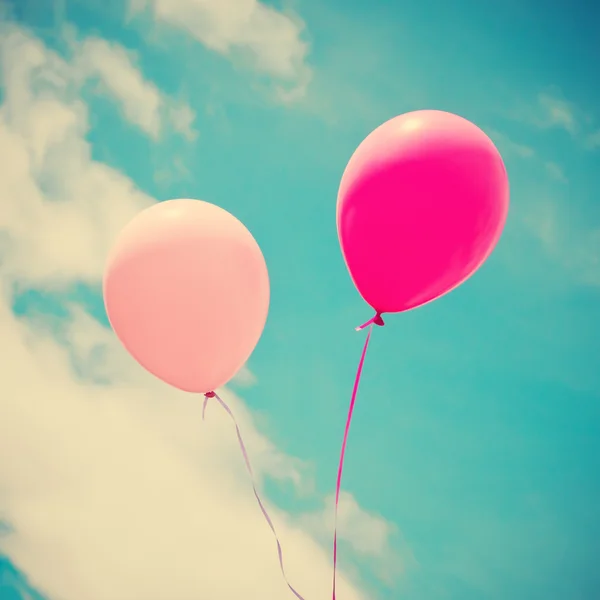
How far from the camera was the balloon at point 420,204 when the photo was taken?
2.38 m

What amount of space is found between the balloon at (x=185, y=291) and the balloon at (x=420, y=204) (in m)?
0.58

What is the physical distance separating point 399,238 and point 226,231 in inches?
33.8

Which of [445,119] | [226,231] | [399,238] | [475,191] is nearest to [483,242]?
[475,191]

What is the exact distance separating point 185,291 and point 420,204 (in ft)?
3.76

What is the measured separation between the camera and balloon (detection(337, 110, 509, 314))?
7.82 feet

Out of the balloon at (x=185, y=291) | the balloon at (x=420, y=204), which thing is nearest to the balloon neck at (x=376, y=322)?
the balloon at (x=420, y=204)

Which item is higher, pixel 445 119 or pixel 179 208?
pixel 445 119

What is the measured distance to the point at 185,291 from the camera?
2.58 meters

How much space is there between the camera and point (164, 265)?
8.46 ft

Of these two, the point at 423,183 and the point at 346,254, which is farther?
the point at 346,254

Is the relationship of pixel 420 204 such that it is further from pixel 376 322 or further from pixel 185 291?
pixel 185 291

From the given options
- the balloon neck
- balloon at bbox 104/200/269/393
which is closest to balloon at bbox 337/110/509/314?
the balloon neck

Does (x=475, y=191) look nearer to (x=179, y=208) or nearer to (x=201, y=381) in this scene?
(x=179, y=208)

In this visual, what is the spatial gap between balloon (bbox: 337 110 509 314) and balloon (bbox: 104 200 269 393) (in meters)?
0.58
